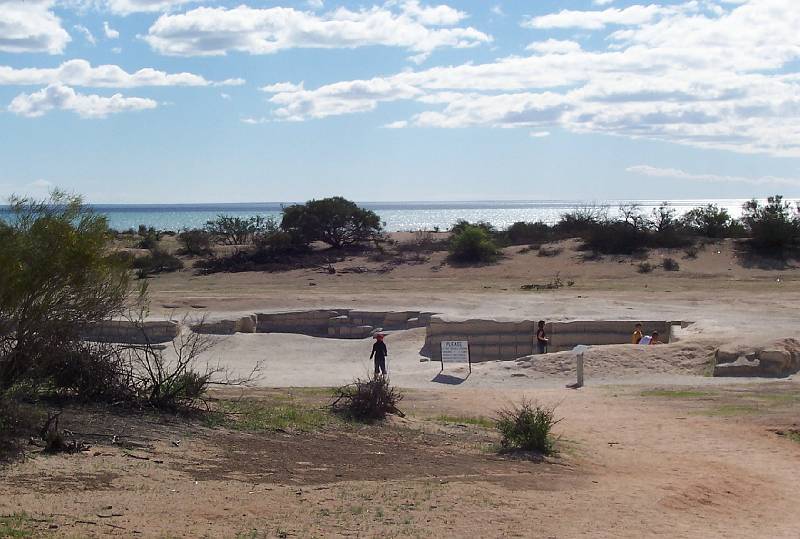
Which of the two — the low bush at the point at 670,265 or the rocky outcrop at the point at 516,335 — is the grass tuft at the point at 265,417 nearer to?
the rocky outcrop at the point at 516,335

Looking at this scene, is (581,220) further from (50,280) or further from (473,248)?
(50,280)

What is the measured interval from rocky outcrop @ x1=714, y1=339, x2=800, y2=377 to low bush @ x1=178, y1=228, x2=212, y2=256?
105 feet

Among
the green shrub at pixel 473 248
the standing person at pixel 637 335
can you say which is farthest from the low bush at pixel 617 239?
the standing person at pixel 637 335

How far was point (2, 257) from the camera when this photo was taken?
1138 centimetres

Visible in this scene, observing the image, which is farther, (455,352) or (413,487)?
(455,352)

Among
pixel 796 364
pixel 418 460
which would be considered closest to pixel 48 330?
pixel 418 460

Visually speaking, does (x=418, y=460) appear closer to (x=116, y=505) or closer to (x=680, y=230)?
(x=116, y=505)

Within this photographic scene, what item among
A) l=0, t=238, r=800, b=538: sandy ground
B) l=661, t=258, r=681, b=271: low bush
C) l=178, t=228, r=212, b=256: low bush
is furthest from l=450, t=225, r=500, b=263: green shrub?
l=0, t=238, r=800, b=538: sandy ground

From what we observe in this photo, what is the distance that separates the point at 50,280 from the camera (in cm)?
1223

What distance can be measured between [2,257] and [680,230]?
3924 centimetres

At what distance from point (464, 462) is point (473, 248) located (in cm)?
3135

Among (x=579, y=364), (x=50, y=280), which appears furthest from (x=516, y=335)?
(x=50, y=280)

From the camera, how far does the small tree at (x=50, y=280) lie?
458 inches

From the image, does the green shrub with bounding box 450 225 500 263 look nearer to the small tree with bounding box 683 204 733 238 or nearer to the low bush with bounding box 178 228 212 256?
the small tree with bounding box 683 204 733 238
